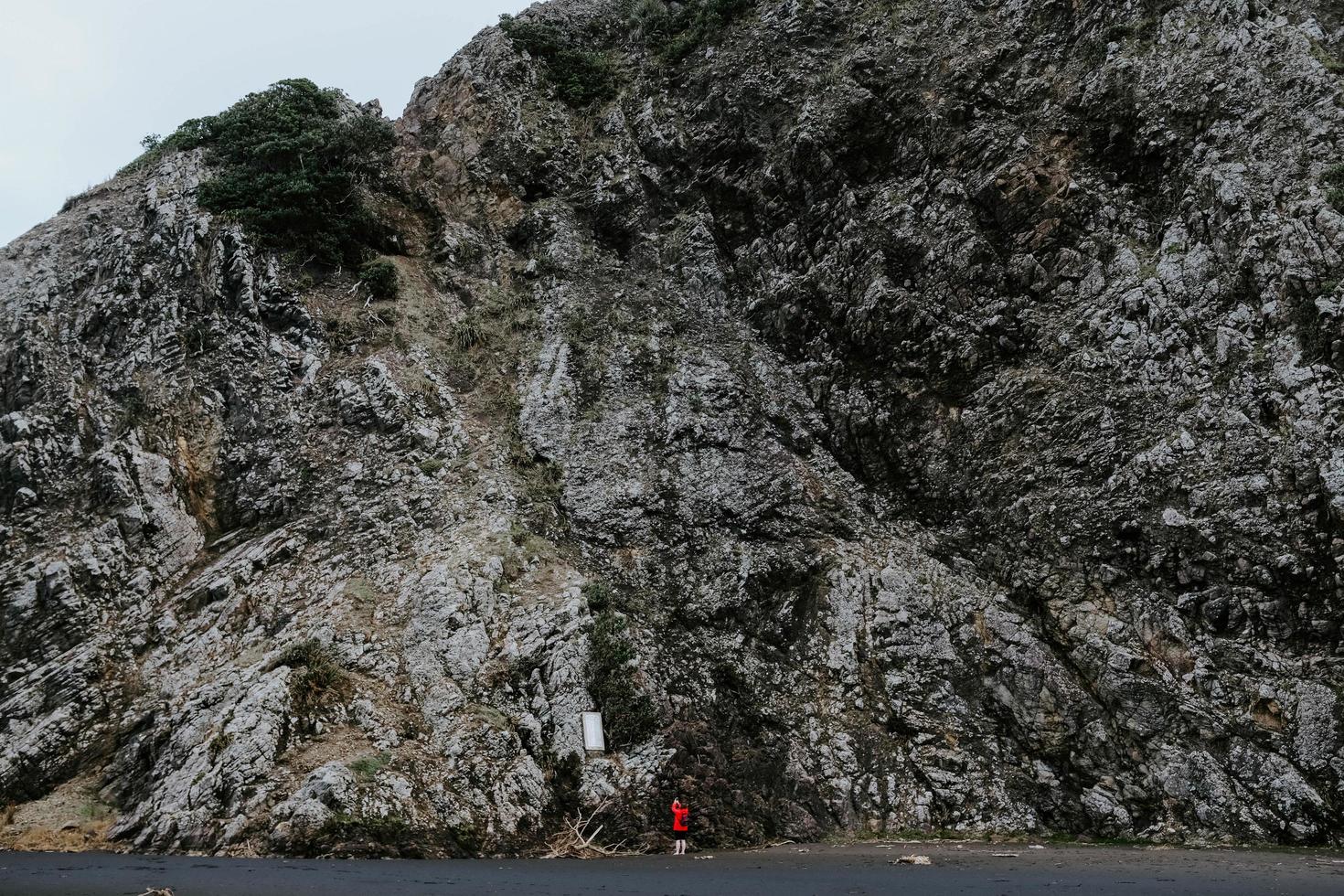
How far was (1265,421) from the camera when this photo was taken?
1861 cm

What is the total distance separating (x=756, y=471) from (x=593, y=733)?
370 inches

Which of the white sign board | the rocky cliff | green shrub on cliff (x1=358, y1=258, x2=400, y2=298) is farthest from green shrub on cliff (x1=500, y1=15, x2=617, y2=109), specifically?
the white sign board

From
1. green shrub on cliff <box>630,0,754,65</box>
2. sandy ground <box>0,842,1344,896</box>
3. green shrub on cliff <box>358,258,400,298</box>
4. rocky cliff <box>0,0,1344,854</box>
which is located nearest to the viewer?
sandy ground <box>0,842,1344,896</box>

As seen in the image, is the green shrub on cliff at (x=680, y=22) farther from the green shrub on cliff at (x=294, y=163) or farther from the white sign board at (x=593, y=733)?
the white sign board at (x=593, y=733)

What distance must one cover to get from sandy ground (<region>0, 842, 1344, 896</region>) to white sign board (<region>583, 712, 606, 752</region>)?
2.70 m

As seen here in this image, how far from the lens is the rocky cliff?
1734 cm

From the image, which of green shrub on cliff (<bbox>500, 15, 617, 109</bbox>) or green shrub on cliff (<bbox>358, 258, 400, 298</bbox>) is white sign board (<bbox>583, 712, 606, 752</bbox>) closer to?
green shrub on cliff (<bbox>358, 258, 400, 298</bbox>)

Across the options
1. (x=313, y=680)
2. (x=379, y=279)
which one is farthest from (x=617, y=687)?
(x=379, y=279)

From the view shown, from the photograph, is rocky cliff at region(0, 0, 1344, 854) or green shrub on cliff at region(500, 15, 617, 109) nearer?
rocky cliff at region(0, 0, 1344, 854)

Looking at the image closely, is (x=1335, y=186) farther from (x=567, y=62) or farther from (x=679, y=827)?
(x=567, y=62)

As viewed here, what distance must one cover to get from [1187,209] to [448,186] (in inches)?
1013

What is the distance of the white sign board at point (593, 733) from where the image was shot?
58.4ft

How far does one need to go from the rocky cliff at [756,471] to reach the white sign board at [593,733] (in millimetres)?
254

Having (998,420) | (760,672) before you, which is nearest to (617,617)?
(760,672)
